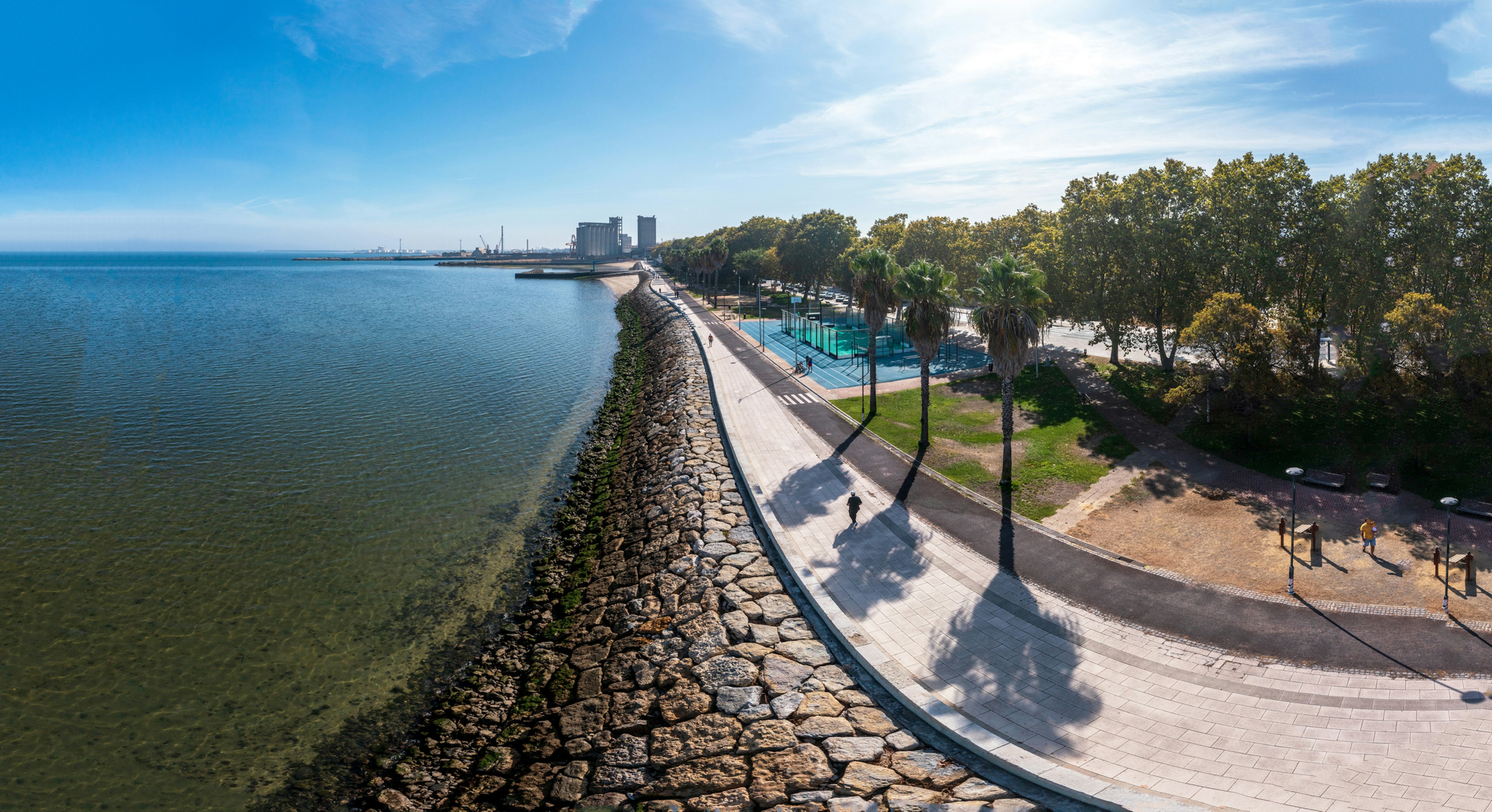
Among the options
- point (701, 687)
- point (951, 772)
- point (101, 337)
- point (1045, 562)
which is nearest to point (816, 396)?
point (1045, 562)

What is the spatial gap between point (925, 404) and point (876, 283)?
727 centimetres

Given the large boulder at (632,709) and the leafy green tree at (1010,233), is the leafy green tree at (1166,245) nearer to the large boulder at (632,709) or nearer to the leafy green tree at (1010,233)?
the leafy green tree at (1010,233)

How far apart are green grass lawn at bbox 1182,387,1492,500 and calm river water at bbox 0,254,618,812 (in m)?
32.0

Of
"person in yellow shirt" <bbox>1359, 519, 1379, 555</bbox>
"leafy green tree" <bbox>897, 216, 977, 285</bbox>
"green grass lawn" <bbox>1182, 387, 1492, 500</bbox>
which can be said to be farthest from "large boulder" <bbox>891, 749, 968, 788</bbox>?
"leafy green tree" <bbox>897, 216, 977, 285</bbox>

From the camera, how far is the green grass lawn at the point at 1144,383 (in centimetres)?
3644

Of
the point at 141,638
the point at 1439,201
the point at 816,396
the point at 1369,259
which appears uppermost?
the point at 1439,201

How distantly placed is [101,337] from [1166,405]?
97019 mm

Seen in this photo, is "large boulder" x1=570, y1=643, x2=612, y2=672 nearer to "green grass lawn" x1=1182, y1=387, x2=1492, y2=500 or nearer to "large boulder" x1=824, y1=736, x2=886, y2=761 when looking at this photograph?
"large boulder" x1=824, y1=736, x2=886, y2=761

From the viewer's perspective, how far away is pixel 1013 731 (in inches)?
524

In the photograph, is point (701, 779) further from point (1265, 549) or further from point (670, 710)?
point (1265, 549)

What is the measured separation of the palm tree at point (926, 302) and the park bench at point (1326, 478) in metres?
15.1

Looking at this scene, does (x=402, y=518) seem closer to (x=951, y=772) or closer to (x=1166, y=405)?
(x=951, y=772)

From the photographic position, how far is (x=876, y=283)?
35.3 metres

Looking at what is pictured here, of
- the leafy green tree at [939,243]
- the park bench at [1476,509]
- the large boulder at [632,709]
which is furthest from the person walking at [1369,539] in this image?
the leafy green tree at [939,243]
